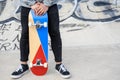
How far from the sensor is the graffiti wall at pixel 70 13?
21.5 ft

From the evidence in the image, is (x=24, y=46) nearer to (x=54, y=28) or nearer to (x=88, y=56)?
(x=54, y=28)

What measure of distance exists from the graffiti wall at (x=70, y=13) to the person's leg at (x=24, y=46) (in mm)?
1333

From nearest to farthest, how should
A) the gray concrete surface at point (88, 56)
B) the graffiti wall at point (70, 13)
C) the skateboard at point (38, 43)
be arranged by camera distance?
the skateboard at point (38, 43) < the gray concrete surface at point (88, 56) < the graffiti wall at point (70, 13)

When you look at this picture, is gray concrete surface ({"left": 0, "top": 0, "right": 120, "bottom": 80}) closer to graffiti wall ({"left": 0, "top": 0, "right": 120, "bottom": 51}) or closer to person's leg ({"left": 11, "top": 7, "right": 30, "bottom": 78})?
person's leg ({"left": 11, "top": 7, "right": 30, "bottom": 78})

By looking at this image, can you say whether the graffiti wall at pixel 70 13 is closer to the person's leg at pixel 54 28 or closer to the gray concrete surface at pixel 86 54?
the gray concrete surface at pixel 86 54

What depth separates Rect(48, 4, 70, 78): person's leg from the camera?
15.3ft

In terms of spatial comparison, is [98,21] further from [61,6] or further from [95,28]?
[61,6]

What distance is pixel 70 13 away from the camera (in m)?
7.35

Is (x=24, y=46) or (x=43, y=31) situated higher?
Result: (x=43, y=31)

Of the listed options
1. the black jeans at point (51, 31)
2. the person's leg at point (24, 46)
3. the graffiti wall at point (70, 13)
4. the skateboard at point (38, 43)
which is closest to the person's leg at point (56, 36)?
the black jeans at point (51, 31)

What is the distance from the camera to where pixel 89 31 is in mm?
6637

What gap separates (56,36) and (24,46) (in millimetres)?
447

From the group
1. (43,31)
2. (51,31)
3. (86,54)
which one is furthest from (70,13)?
(43,31)

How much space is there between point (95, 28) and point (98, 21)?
Answer: 342mm
